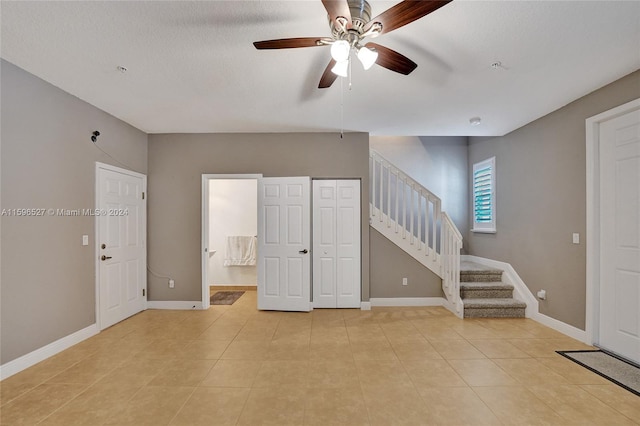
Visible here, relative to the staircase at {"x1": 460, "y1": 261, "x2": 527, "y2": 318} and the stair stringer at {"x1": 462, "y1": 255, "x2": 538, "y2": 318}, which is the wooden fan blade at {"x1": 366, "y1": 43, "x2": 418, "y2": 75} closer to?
the staircase at {"x1": 460, "y1": 261, "x2": 527, "y2": 318}

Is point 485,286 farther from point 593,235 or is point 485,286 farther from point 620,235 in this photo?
point 620,235

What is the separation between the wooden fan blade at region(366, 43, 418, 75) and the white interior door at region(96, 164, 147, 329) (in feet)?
11.9

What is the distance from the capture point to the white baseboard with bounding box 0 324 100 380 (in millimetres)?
2541

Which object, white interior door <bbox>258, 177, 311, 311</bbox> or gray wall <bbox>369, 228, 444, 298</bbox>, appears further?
gray wall <bbox>369, 228, 444, 298</bbox>

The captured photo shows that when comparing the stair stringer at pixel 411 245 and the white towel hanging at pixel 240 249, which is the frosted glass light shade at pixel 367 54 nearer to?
the stair stringer at pixel 411 245

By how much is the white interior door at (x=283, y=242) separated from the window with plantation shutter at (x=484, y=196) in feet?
10.7

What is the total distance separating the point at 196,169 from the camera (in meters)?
4.61

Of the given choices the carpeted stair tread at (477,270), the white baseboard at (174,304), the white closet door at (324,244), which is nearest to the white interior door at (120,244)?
the white baseboard at (174,304)

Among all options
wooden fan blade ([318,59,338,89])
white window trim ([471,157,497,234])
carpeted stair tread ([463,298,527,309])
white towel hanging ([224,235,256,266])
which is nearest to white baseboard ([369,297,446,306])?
carpeted stair tread ([463,298,527,309])

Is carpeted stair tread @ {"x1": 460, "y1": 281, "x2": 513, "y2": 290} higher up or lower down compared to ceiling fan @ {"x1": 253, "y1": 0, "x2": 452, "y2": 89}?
lower down

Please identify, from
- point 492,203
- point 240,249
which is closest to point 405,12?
point 492,203

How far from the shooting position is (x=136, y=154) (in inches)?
172

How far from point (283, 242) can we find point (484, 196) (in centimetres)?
379

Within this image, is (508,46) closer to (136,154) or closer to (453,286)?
(453,286)
